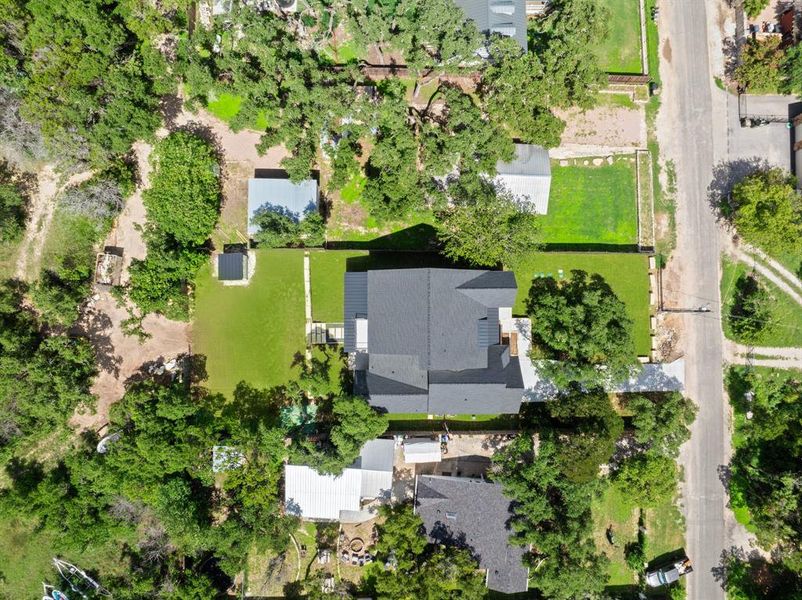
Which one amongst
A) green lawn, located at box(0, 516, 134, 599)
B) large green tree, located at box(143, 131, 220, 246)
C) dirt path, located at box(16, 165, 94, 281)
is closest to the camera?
large green tree, located at box(143, 131, 220, 246)

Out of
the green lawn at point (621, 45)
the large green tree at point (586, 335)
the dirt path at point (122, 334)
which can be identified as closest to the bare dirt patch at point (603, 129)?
the green lawn at point (621, 45)

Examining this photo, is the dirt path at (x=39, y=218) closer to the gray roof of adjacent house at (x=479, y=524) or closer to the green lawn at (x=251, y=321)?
the green lawn at (x=251, y=321)

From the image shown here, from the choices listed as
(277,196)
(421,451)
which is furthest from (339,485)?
(277,196)

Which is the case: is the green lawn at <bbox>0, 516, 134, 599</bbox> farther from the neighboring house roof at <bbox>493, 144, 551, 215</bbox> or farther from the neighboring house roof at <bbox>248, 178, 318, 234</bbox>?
the neighboring house roof at <bbox>493, 144, 551, 215</bbox>

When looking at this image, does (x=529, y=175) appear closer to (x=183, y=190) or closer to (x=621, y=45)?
(x=621, y=45)

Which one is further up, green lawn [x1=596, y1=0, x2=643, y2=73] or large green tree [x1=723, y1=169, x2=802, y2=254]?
green lawn [x1=596, y1=0, x2=643, y2=73]

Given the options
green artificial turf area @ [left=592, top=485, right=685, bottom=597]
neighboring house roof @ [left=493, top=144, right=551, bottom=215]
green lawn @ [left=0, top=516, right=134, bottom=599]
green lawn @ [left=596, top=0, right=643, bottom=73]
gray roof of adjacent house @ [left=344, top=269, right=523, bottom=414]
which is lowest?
green lawn @ [left=0, top=516, right=134, bottom=599]

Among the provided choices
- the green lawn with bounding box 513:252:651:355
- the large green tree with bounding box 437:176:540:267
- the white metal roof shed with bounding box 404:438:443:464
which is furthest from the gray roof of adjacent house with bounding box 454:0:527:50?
the white metal roof shed with bounding box 404:438:443:464
